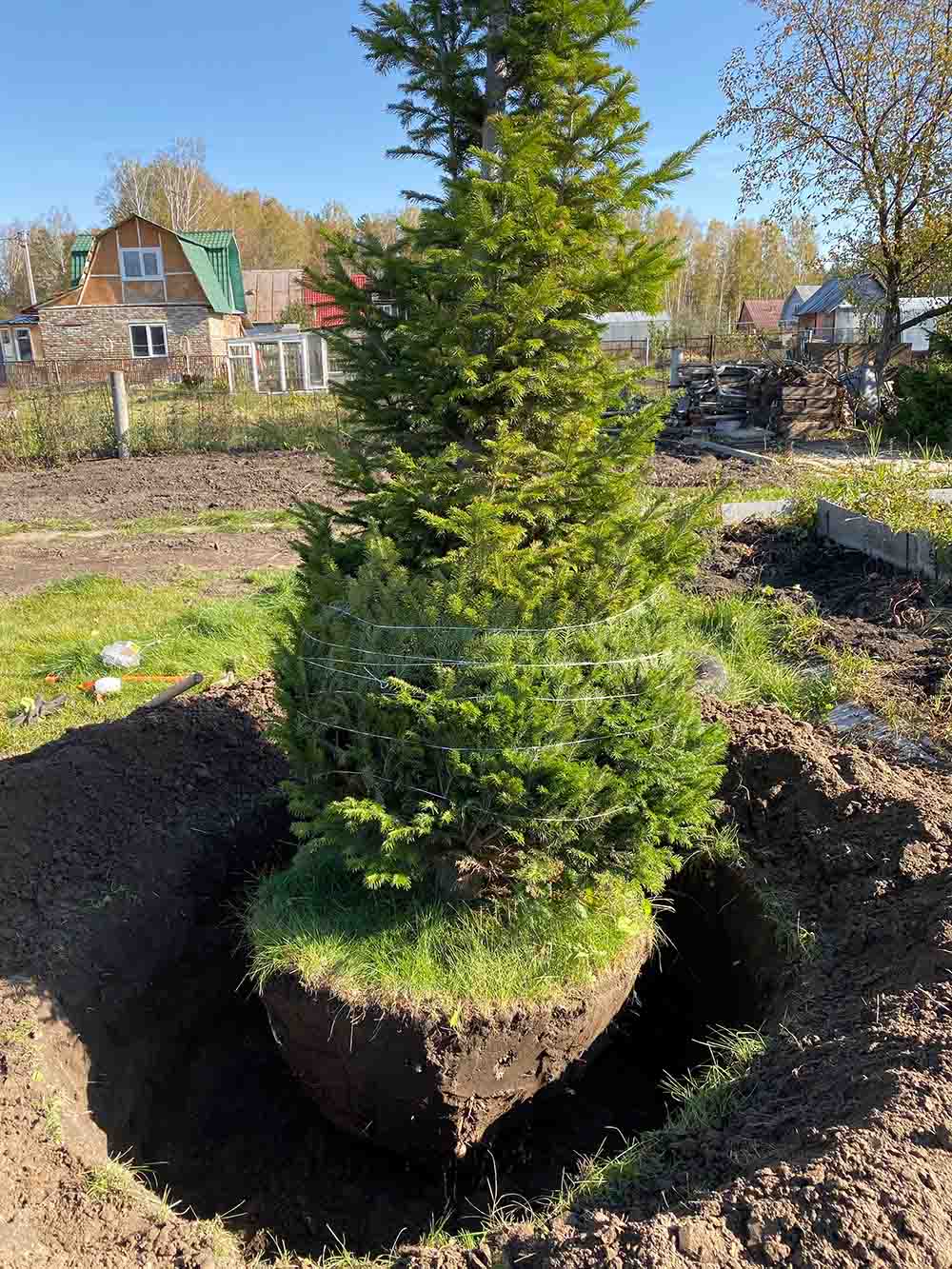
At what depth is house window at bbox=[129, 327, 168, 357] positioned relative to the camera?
1416 inches

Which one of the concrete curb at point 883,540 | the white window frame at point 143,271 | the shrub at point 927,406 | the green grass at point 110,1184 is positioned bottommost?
the green grass at point 110,1184

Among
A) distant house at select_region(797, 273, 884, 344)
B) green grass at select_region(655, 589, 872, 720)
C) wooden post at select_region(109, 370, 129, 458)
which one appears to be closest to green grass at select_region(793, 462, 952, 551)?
green grass at select_region(655, 589, 872, 720)

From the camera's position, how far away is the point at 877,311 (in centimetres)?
1747

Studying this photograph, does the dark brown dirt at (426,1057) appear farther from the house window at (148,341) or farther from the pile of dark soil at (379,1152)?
the house window at (148,341)

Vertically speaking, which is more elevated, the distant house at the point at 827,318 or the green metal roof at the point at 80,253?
the green metal roof at the point at 80,253

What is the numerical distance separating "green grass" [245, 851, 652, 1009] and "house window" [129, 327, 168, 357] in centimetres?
3717

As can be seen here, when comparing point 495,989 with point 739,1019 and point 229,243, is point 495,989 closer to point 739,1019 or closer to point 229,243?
point 739,1019

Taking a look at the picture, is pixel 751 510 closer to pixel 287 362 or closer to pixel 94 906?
pixel 94 906

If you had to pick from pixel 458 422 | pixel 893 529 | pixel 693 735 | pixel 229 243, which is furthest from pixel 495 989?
pixel 229 243

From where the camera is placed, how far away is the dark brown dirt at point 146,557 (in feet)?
30.4

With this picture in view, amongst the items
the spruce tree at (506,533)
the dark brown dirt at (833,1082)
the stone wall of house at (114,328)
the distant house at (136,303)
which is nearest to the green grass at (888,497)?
the dark brown dirt at (833,1082)

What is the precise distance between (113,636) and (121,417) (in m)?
13.2

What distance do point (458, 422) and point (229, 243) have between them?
4067cm

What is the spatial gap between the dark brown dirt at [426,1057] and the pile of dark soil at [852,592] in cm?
300
